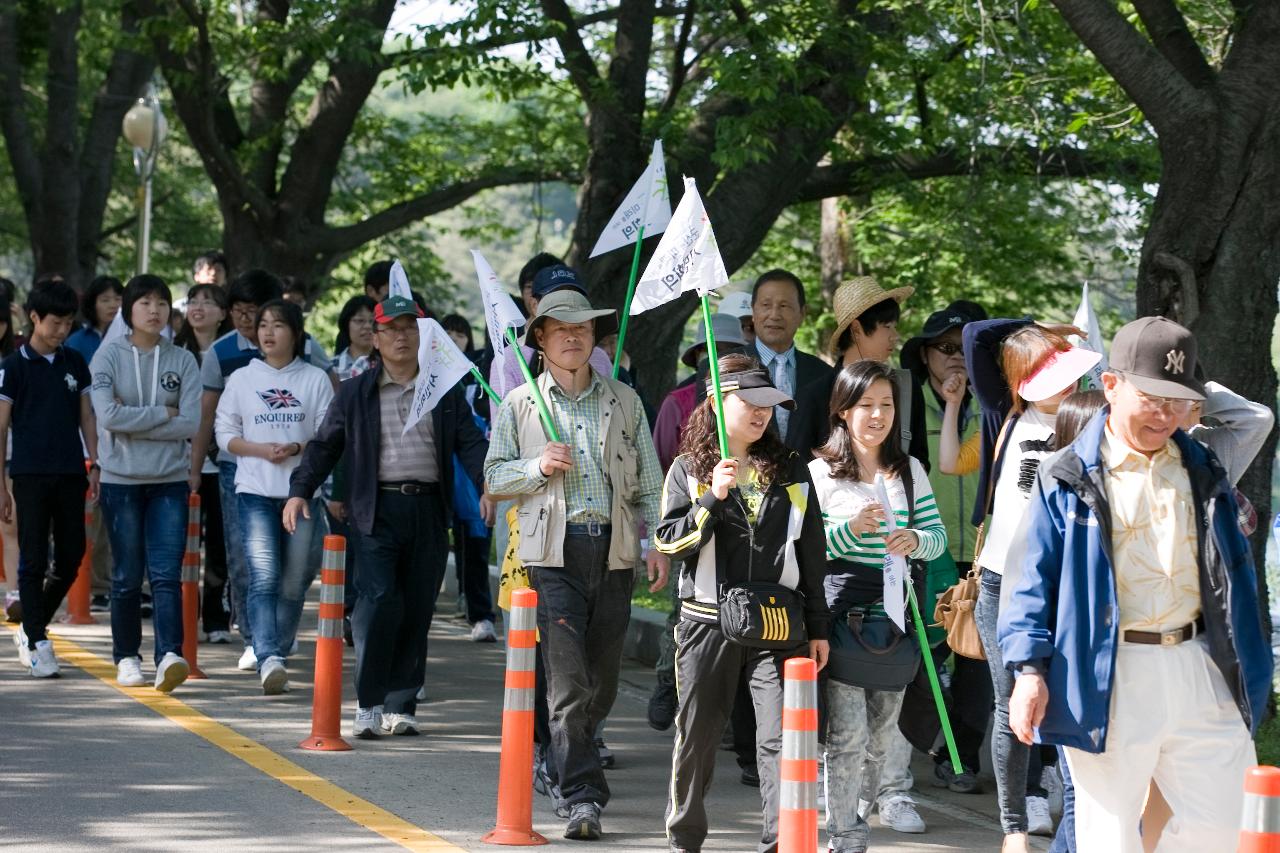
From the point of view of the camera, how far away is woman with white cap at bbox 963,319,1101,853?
6254mm

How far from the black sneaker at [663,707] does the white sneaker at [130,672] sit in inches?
109

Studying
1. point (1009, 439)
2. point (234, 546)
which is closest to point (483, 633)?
point (234, 546)

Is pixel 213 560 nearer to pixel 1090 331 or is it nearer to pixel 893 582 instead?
pixel 893 582

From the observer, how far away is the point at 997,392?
6719 millimetres

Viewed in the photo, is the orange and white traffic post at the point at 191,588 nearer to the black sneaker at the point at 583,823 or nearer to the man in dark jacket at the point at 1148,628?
the black sneaker at the point at 583,823

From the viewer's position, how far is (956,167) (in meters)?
18.1

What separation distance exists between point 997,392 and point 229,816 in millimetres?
3309

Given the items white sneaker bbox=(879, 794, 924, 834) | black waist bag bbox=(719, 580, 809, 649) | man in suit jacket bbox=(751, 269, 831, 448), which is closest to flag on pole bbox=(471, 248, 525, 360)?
man in suit jacket bbox=(751, 269, 831, 448)

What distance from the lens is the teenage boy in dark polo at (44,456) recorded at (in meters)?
9.61

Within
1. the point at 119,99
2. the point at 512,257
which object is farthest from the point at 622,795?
the point at 512,257

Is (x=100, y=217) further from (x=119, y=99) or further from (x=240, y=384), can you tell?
(x=240, y=384)

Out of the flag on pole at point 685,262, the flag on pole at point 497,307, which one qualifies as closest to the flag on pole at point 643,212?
the flag on pole at point 497,307

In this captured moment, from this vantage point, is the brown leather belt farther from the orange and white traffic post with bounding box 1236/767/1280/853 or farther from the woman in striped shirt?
the woman in striped shirt

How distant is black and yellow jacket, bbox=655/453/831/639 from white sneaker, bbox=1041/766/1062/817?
4.96 feet
